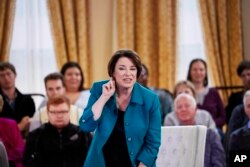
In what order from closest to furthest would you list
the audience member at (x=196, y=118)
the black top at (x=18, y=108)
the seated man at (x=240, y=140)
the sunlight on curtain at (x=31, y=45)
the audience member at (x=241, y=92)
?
the seated man at (x=240, y=140)
the audience member at (x=196, y=118)
the black top at (x=18, y=108)
the audience member at (x=241, y=92)
the sunlight on curtain at (x=31, y=45)

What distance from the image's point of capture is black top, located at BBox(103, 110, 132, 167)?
10.0 feet

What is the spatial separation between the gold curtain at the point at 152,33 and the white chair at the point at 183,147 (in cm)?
323

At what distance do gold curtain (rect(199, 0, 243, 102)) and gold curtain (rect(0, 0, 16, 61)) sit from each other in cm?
220

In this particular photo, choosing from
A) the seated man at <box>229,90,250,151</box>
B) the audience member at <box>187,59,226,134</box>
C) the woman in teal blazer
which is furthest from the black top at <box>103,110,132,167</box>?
the audience member at <box>187,59,226,134</box>

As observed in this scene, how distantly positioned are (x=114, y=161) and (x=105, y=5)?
4.33 metres

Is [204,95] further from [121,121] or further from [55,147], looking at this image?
[121,121]

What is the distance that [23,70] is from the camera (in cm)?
715

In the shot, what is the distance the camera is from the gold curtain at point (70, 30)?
7.00 metres

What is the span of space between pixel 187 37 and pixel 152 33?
43 centimetres

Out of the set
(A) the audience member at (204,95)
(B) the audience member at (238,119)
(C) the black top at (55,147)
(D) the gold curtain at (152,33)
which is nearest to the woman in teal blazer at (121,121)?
(C) the black top at (55,147)

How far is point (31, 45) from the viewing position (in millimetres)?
7148

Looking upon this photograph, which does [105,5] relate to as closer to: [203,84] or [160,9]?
[160,9]

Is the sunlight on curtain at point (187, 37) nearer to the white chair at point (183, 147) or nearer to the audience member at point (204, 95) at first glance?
the audience member at point (204, 95)

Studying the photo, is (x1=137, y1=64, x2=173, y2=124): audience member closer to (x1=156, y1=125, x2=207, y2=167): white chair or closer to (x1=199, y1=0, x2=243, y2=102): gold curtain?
(x1=199, y1=0, x2=243, y2=102): gold curtain
